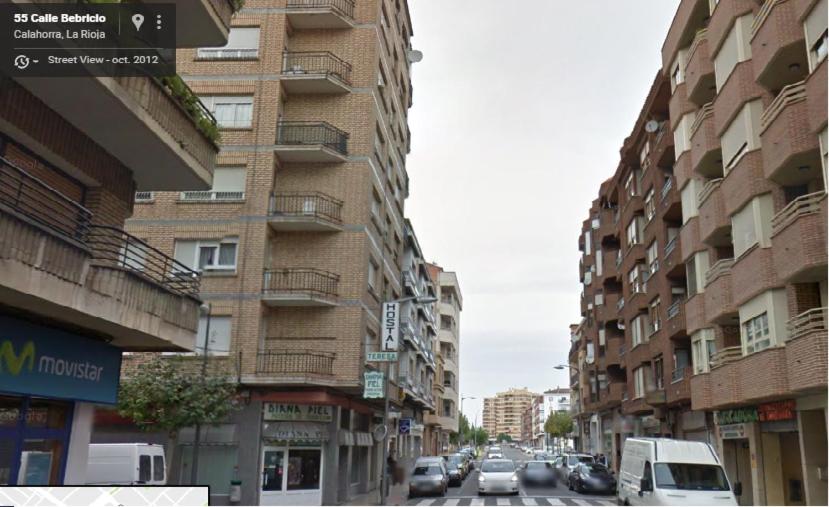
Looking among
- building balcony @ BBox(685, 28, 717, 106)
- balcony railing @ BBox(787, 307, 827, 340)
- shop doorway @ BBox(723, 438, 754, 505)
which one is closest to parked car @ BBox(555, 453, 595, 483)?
shop doorway @ BBox(723, 438, 754, 505)

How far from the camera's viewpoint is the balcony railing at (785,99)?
1789 centimetres

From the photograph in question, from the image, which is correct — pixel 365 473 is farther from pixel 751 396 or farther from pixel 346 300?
pixel 751 396

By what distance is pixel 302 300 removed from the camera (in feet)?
82.0

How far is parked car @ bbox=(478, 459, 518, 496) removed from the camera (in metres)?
29.8

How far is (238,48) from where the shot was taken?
27.7m

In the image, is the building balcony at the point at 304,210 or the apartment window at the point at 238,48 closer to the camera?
the building balcony at the point at 304,210

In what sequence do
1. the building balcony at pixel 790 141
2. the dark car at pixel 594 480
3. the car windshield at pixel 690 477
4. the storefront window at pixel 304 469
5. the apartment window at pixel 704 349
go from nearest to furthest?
the car windshield at pixel 690 477 → the building balcony at pixel 790 141 → the storefront window at pixel 304 469 → the apartment window at pixel 704 349 → the dark car at pixel 594 480

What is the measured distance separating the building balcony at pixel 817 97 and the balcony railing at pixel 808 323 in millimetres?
4317

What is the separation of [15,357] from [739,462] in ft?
76.6

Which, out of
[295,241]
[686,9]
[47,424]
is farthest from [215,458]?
[686,9]

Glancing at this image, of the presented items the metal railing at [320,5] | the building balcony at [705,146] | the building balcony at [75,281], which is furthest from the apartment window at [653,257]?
the building balcony at [75,281]

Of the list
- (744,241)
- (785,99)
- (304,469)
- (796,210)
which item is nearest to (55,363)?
(304,469)

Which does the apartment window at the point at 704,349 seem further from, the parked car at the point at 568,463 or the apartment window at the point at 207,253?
the apartment window at the point at 207,253

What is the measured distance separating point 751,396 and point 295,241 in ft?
52.1
